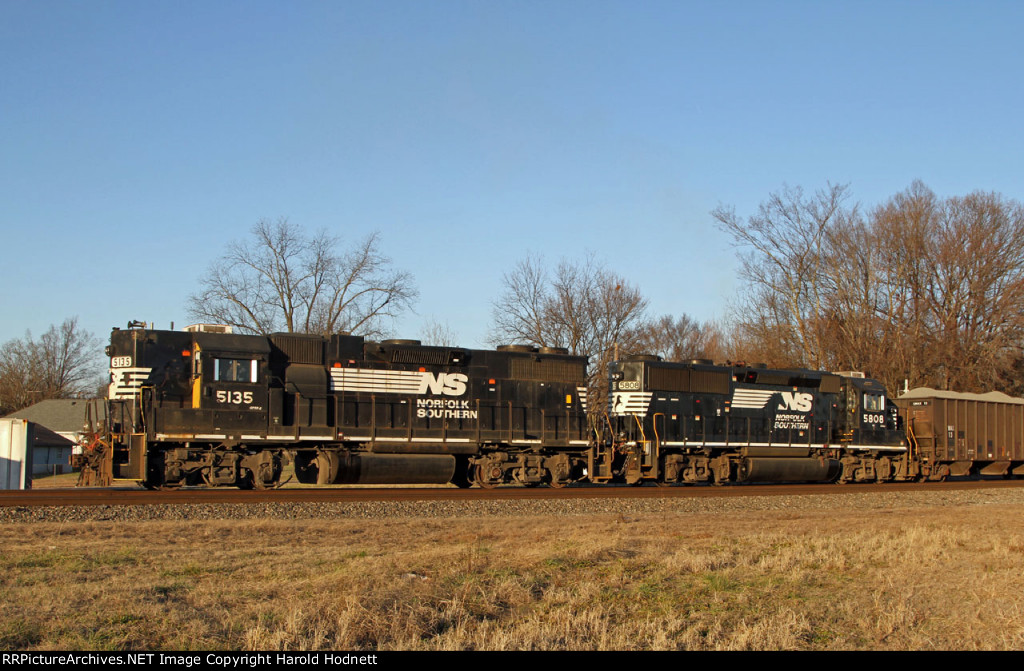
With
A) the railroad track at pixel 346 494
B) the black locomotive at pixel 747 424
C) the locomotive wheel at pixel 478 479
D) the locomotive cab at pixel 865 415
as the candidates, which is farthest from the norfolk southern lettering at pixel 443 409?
the locomotive cab at pixel 865 415

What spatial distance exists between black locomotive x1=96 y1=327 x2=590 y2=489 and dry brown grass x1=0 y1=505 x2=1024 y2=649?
509cm

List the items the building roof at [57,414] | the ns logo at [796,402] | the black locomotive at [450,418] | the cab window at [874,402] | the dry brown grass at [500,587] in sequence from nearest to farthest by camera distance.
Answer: the dry brown grass at [500,587] → the black locomotive at [450,418] → the ns logo at [796,402] → the cab window at [874,402] → the building roof at [57,414]

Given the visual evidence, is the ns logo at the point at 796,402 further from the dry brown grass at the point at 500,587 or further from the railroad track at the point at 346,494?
the dry brown grass at the point at 500,587

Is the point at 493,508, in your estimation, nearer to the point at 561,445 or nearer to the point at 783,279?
the point at 561,445

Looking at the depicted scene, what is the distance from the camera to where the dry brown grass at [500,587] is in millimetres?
7133

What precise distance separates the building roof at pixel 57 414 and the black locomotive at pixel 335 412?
58.8m

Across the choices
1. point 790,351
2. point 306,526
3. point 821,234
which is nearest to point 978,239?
point 821,234

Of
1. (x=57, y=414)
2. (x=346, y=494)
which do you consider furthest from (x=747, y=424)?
(x=57, y=414)

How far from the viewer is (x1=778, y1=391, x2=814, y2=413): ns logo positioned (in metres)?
27.5

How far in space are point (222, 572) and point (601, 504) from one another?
10.8m

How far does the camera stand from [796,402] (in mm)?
27797

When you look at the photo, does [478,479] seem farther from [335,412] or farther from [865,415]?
[865,415]

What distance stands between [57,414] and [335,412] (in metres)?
63.1
